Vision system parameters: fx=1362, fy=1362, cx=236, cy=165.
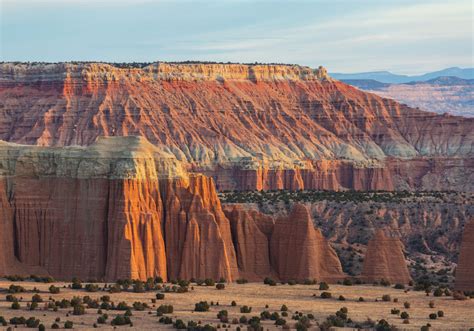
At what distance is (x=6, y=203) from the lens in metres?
81.9

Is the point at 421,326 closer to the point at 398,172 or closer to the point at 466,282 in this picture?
the point at 466,282

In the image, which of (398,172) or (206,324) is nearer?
(206,324)

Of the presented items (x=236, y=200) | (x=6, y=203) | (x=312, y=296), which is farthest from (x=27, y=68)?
(x=312, y=296)

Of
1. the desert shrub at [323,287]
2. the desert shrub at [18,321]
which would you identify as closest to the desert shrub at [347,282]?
the desert shrub at [323,287]

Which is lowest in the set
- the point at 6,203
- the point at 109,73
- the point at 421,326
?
the point at 421,326

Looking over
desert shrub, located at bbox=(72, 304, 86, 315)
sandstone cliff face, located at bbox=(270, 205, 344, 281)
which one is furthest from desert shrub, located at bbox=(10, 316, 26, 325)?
sandstone cliff face, located at bbox=(270, 205, 344, 281)

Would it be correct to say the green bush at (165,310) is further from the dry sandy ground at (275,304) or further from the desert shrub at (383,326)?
A: the desert shrub at (383,326)

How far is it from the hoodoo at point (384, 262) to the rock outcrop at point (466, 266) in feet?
14.2

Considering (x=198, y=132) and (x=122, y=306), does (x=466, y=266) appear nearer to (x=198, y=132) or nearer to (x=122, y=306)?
(x=122, y=306)

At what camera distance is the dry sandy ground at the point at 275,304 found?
2469 inches

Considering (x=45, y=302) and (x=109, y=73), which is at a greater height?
(x=109, y=73)

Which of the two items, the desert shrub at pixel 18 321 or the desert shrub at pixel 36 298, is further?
the desert shrub at pixel 36 298

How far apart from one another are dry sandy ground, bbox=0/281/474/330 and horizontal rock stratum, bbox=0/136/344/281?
4.74 meters

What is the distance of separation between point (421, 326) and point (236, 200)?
2819 inches
